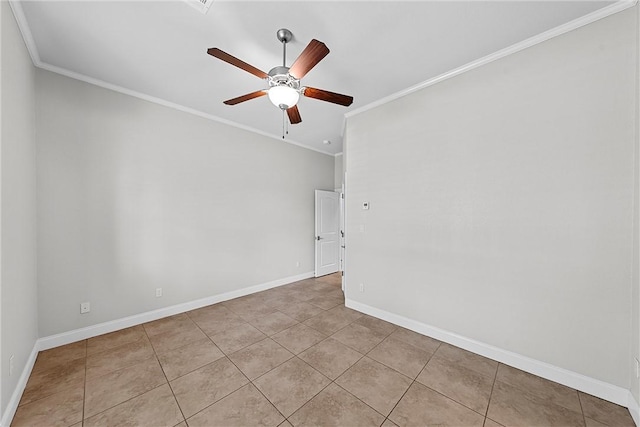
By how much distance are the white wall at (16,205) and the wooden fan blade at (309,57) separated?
1997mm

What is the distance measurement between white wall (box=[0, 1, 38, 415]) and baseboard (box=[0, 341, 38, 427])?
0.05m

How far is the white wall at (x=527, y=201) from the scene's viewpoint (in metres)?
1.78

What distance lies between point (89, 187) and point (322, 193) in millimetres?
3819

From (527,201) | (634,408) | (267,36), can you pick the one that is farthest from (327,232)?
(634,408)

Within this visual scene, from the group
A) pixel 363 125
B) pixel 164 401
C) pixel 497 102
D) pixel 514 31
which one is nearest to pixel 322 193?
pixel 363 125

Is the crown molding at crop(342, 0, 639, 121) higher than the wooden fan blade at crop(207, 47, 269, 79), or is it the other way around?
the crown molding at crop(342, 0, 639, 121)

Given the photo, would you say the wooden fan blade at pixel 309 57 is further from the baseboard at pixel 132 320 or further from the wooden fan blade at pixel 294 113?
the baseboard at pixel 132 320

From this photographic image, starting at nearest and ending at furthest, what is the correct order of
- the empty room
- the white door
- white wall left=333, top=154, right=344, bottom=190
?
the empty room, the white door, white wall left=333, top=154, right=344, bottom=190

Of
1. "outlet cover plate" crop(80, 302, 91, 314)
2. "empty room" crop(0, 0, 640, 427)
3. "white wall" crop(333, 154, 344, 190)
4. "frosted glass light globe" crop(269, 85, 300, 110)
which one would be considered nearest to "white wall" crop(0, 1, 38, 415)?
"empty room" crop(0, 0, 640, 427)

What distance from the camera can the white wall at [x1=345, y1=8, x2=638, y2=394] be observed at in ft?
5.82

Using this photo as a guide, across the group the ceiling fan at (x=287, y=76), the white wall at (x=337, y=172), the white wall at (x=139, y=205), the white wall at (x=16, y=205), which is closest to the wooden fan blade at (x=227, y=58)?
the ceiling fan at (x=287, y=76)

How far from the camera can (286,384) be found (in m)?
1.95

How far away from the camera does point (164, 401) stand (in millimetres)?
1768

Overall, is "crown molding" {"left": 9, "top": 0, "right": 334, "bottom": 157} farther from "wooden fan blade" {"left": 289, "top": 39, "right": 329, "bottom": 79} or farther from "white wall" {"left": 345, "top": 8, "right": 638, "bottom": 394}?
"white wall" {"left": 345, "top": 8, "right": 638, "bottom": 394}
